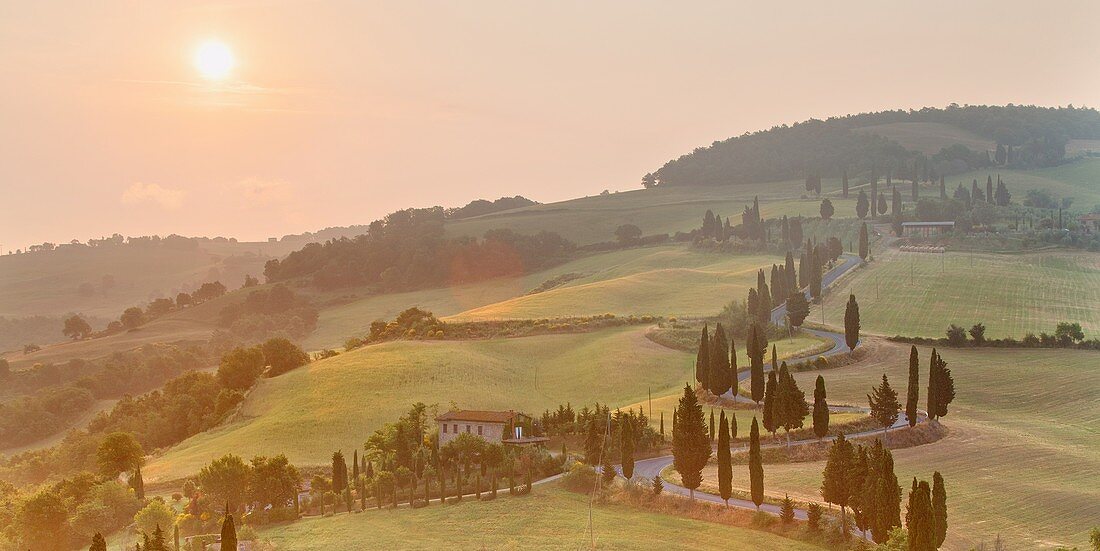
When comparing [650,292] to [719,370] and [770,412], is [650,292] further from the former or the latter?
[770,412]

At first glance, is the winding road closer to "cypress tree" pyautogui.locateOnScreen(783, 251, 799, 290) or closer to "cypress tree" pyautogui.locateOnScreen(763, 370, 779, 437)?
"cypress tree" pyautogui.locateOnScreen(763, 370, 779, 437)

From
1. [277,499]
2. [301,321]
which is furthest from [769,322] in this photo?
[301,321]

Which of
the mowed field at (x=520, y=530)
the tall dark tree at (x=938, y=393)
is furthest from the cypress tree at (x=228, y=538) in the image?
the tall dark tree at (x=938, y=393)

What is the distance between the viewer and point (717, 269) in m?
183

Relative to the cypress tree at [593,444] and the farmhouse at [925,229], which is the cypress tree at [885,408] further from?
the farmhouse at [925,229]

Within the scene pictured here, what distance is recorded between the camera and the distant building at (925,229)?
624 feet

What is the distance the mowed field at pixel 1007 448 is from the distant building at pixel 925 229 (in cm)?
8140

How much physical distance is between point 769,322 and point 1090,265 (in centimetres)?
6424

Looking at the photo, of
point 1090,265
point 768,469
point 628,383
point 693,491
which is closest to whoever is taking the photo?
point 693,491

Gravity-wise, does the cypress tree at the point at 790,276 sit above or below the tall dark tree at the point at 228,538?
above

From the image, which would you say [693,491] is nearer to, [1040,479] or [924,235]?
[1040,479]

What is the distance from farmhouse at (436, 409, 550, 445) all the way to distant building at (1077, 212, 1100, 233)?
455 feet

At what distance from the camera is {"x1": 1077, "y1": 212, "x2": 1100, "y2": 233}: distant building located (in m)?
185

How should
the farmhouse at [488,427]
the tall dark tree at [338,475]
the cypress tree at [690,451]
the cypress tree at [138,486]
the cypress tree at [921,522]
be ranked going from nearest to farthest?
the cypress tree at [921,522]
the cypress tree at [690,451]
the tall dark tree at [338,475]
the cypress tree at [138,486]
the farmhouse at [488,427]
